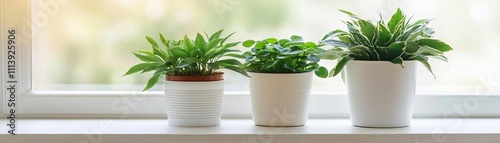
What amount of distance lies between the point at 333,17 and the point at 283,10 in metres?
0.12

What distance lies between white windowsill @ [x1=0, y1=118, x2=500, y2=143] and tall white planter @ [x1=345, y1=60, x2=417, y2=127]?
3 centimetres

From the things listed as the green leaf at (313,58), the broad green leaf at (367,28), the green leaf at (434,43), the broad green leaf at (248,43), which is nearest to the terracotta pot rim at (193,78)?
the broad green leaf at (248,43)

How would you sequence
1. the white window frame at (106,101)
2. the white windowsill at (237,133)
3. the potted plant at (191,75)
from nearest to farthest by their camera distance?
the white windowsill at (237,133) < the potted plant at (191,75) < the white window frame at (106,101)

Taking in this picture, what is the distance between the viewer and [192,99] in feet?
4.91

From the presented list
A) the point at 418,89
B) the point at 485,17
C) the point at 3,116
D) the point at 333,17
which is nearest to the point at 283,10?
the point at 333,17

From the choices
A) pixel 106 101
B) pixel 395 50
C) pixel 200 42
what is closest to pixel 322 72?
pixel 395 50

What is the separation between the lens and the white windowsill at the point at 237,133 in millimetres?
1389

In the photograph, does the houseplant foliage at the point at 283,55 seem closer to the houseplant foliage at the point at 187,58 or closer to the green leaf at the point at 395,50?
the houseplant foliage at the point at 187,58

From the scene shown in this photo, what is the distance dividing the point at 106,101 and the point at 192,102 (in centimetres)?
26

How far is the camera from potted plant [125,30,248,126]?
1491mm

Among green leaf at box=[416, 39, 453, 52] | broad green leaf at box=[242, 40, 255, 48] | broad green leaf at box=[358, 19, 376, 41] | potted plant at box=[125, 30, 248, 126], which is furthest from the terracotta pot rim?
green leaf at box=[416, 39, 453, 52]

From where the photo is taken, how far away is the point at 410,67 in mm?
1487
